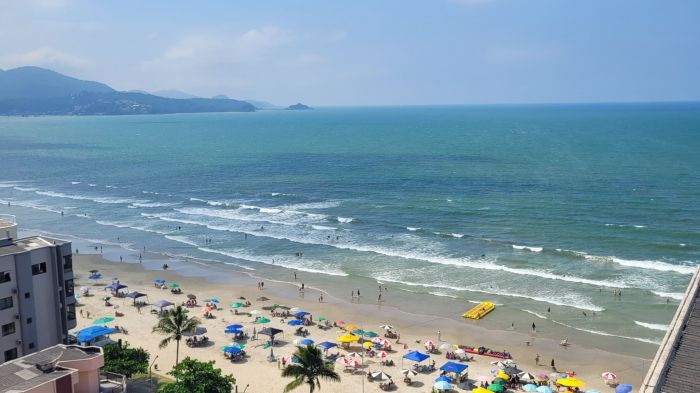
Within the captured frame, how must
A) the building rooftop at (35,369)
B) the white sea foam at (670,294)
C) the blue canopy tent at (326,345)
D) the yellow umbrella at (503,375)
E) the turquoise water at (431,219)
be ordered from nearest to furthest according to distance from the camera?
the building rooftop at (35,369)
the yellow umbrella at (503,375)
the blue canopy tent at (326,345)
the white sea foam at (670,294)
the turquoise water at (431,219)

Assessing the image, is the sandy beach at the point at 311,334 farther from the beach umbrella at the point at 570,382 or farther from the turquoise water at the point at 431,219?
the turquoise water at the point at 431,219

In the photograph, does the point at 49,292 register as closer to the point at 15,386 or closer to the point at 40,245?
the point at 40,245

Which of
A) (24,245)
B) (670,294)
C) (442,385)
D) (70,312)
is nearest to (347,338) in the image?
(442,385)

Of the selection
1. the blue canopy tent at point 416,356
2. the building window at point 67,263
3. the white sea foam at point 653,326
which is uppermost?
the building window at point 67,263

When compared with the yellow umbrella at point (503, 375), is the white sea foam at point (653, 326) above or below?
below

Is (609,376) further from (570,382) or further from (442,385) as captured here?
(442,385)

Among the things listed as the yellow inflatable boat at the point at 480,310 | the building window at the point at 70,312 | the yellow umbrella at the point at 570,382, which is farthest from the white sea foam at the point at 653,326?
the building window at the point at 70,312

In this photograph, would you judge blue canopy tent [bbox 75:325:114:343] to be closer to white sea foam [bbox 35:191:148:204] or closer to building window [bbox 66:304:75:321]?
building window [bbox 66:304:75:321]
